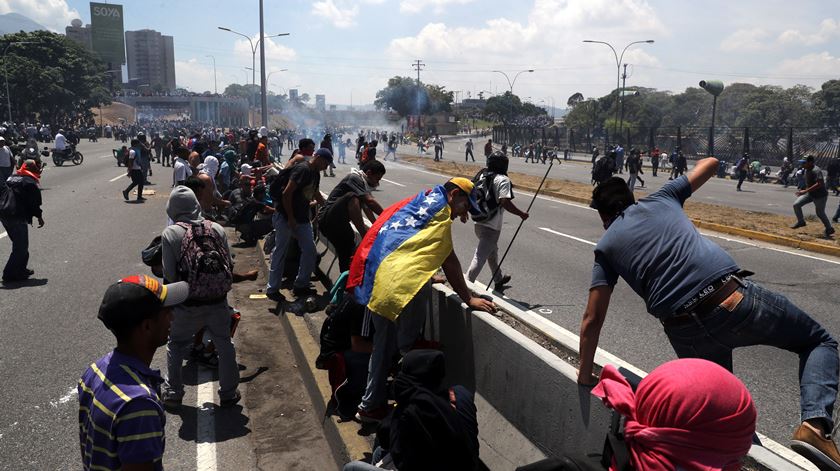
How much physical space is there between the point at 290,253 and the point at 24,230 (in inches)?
149

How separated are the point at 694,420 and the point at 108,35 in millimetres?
130664

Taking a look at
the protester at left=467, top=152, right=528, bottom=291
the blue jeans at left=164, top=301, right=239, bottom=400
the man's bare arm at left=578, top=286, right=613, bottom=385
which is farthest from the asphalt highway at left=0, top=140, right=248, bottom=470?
the protester at left=467, top=152, right=528, bottom=291

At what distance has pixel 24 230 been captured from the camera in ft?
29.7

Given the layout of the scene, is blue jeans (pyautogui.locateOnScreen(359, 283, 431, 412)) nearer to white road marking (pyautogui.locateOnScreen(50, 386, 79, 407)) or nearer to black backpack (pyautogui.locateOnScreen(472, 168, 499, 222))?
white road marking (pyautogui.locateOnScreen(50, 386, 79, 407))

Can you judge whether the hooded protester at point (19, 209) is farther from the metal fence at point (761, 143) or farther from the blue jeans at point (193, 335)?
the metal fence at point (761, 143)

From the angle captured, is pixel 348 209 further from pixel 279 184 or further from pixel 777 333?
pixel 777 333

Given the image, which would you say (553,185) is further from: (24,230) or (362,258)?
(362,258)

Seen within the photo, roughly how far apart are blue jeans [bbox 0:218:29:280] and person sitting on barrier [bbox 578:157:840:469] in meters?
8.53

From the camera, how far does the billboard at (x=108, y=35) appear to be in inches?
4461

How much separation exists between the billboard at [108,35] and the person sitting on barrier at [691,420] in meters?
128

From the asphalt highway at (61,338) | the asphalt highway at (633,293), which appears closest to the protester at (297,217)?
the asphalt highway at (61,338)

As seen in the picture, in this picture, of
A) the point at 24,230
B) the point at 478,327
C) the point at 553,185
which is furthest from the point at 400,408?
the point at 553,185

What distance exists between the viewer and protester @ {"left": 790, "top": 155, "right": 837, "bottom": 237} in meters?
13.3

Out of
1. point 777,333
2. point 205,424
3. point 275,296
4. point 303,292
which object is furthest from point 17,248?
point 777,333
